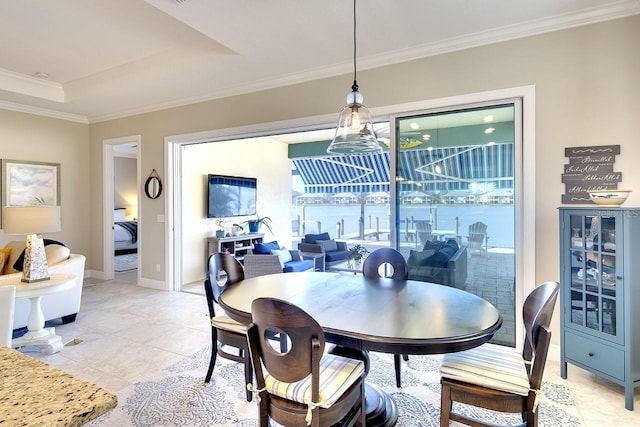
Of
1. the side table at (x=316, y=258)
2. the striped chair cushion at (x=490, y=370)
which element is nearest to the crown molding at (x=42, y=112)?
the side table at (x=316, y=258)

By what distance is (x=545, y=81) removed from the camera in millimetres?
2877

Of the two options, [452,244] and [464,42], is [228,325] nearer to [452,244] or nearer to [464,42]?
[452,244]

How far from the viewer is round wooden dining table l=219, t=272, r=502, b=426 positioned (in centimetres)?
147

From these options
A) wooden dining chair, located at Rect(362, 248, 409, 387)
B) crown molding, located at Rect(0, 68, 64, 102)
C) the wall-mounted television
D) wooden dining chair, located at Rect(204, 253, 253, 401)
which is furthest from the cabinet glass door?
crown molding, located at Rect(0, 68, 64, 102)

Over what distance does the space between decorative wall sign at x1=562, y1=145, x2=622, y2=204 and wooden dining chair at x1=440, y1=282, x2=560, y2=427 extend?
1.47 m

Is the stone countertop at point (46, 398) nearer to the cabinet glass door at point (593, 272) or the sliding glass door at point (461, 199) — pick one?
the cabinet glass door at point (593, 272)

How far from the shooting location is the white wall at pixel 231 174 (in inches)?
233

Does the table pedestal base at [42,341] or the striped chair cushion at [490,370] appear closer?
the striped chair cushion at [490,370]

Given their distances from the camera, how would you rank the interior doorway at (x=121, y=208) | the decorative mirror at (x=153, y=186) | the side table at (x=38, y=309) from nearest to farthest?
the side table at (x=38, y=309)
the decorative mirror at (x=153, y=186)
the interior doorway at (x=121, y=208)

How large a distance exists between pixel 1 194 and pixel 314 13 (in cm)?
550

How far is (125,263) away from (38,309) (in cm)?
466

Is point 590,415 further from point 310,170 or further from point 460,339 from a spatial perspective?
point 310,170

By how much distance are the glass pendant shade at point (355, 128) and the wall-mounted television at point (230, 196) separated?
4284 mm

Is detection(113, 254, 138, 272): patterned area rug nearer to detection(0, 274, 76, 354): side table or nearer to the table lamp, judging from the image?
detection(0, 274, 76, 354): side table
